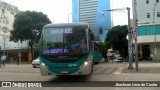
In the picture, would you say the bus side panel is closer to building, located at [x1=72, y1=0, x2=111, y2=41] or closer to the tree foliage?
building, located at [x1=72, y1=0, x2=111, y2=41]

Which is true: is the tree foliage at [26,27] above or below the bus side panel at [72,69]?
above

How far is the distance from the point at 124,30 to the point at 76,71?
6585 cm

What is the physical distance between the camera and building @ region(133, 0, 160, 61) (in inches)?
2499

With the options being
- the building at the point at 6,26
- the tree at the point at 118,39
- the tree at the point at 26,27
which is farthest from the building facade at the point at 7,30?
the tree at the point at 118,39

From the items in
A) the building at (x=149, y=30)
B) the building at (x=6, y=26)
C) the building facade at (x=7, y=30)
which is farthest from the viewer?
the building at (x=6, y=26)

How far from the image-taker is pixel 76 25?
57.3 ft

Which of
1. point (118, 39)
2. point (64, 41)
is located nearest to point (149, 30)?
point (118, 39)

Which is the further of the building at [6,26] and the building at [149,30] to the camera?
the building at [6,26]

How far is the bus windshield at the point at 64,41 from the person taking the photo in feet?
55.4

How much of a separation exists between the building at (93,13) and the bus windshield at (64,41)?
1784 inches

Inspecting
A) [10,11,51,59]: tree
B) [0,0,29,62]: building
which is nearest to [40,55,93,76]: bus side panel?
[10,11,51,59]: tree

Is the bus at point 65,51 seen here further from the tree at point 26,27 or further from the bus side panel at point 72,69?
the tree at point 26,27

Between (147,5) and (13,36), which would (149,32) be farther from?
(13,36)

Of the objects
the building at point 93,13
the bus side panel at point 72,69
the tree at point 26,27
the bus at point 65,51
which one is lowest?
the bus side panel at point 72,69
